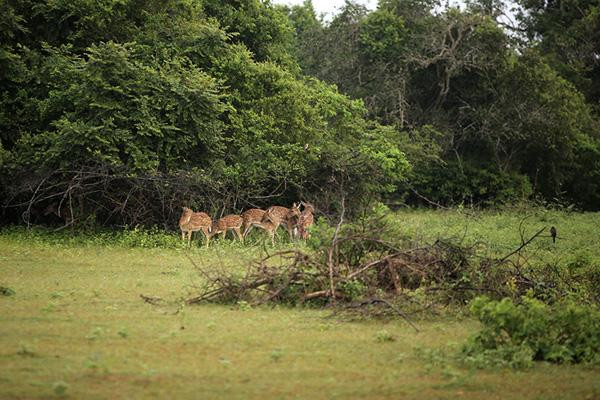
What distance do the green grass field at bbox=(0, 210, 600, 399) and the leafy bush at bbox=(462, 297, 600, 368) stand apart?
24 cm

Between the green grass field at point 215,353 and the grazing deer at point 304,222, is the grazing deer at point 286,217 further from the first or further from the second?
the green grass field at point 215,353

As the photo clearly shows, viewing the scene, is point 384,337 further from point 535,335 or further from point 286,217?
point 286,217

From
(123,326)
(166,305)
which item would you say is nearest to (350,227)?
(166,305)

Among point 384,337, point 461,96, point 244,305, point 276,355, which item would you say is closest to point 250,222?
point 244,305

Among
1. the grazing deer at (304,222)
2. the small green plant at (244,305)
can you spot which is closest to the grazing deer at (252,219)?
the grazing deer at (304,222)

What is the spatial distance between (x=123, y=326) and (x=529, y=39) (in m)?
45.1

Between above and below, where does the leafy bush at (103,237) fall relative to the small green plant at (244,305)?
below

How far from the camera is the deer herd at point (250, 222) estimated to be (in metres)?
20.9

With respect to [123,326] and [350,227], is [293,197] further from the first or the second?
[123,326]

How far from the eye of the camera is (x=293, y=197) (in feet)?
84.5

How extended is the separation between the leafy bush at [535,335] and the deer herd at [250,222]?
1079cm

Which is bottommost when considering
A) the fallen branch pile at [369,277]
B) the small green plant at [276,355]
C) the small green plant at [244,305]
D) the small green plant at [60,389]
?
the small green plant at [244,305]

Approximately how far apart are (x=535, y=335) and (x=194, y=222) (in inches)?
467

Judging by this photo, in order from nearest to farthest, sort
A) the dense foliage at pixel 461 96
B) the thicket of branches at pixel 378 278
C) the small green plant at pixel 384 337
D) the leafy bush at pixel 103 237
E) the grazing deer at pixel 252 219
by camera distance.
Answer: the small green plant at pixel 384 337 → the thicket of branches at pixel 378 278 → the leafy bush at pixel 103 237 → the grazing deer at pixel 252 219 → the dense foliage at pixel 461 96
